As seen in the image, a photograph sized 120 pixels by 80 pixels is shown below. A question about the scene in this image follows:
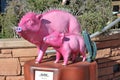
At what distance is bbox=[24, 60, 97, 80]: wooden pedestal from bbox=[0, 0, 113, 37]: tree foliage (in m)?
1.21

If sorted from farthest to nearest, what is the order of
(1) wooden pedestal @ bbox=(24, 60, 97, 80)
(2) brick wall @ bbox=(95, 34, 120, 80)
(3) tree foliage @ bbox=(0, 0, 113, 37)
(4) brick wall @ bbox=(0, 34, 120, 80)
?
1. (3) tree foliage @ bbox=(0, 0, 113, 37)
2. (2) brick wall @ bbox=(95, 34, 120, 80)
3. (4) brick wall @ bbox=(0, 34, 120, 80)
4. (1) wooden pedestal @ bbox=(24, 60, 97, 80)

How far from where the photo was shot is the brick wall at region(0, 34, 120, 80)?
363 centimetres

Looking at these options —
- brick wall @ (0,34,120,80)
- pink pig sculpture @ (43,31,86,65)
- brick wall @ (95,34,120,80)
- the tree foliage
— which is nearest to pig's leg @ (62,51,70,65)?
→ pink pig sculpture @ (43,31,86,65)

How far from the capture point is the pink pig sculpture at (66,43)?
2.80 metres

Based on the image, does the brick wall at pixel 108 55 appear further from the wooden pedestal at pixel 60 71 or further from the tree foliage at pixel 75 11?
the wooden pedestal at pixel 60 71

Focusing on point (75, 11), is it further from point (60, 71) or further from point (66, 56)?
point (60, 71)

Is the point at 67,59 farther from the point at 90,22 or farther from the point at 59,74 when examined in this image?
the point at 90,22

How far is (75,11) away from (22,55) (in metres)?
1.21

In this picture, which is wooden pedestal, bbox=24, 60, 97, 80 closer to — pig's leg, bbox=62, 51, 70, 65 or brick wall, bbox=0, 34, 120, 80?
pig's leg, bbox=62, 51, 70, 65

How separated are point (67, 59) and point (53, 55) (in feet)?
2.70

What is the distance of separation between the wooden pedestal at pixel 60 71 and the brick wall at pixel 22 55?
2.36 ft

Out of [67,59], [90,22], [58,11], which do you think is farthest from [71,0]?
[67,59]

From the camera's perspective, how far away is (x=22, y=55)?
3.66 m

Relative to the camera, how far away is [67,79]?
2.77 m
